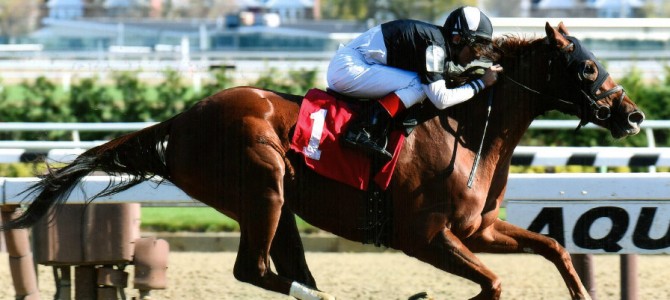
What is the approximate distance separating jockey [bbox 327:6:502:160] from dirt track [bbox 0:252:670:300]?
162cm

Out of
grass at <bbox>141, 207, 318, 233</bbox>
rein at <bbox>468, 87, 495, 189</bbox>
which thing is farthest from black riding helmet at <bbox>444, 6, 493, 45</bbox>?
grass at <bbox>141, 207, 318, 233</bbox>

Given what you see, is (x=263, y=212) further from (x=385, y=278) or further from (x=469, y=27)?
(x=385, y=278)

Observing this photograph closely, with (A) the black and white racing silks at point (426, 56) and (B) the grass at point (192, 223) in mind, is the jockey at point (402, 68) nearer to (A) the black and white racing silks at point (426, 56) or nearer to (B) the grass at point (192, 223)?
(A) the black and white racing silks at point (426, 56)

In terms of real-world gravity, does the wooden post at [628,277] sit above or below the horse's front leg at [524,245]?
below

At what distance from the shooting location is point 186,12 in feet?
269

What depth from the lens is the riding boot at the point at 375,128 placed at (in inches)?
179

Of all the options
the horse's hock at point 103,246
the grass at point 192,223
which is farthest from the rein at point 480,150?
the grass at point 192,223

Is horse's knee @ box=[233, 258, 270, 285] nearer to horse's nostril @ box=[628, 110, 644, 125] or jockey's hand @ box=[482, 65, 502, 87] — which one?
jockey's hand @ box=[482, 65, 502, 87]

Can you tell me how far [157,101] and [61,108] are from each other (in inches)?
42.7

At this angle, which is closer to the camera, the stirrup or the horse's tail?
the stirrup

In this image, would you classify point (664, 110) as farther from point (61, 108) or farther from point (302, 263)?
point (302, 263)

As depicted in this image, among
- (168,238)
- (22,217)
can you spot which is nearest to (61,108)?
(168,238)

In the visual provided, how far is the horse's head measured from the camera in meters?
4.62

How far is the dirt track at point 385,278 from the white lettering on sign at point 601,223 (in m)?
0.96
